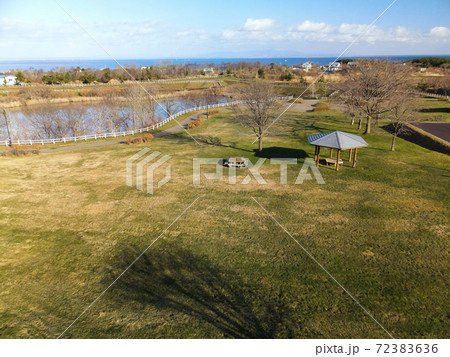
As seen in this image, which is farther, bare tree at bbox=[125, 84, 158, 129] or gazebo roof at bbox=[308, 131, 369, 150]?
bare tree at bbox=[125, 84, 158, 129]

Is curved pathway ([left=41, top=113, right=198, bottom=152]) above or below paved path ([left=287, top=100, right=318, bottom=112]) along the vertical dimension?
below

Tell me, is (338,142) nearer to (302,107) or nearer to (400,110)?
(400,110)

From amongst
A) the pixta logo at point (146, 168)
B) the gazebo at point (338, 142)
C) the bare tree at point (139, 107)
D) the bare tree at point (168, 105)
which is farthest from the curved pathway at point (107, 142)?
the gazebo at point (338, 142)

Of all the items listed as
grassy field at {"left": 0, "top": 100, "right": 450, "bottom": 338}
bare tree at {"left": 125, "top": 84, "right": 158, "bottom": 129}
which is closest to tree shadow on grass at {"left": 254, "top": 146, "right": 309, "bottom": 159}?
grassy field at {"left": 0, "top": 100, "right": 450, "bottom": 338}

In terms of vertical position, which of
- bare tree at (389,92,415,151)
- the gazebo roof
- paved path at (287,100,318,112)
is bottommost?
the gazebo roof

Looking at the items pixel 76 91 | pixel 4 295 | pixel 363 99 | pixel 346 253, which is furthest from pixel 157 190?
pixel 76 91

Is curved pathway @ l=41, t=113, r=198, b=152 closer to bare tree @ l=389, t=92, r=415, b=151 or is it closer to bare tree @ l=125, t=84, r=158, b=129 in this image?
bare tree @ l=125, t=84, r=158, b=129
